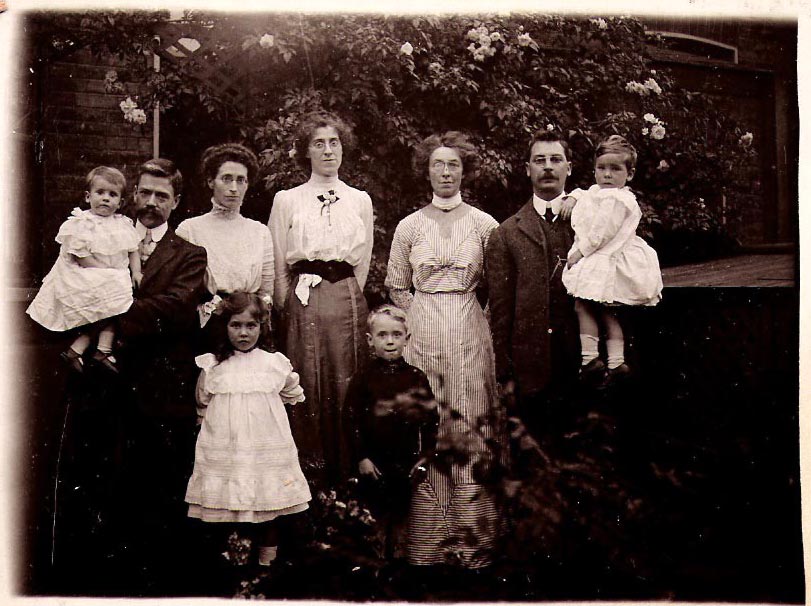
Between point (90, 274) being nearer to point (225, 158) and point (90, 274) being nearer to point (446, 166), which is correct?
point (225, 158)

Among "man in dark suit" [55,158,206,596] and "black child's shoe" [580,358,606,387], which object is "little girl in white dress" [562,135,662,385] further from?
"man in dark suit" [55,158,206,596]

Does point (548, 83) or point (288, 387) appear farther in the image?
point (548, 83)

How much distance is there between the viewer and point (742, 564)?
418 cm

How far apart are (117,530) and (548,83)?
293cm

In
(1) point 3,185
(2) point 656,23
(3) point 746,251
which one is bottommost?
(3) point 746,251

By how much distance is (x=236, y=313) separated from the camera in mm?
4074

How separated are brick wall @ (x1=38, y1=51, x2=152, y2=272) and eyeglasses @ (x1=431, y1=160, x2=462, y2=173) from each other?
4.39 ft

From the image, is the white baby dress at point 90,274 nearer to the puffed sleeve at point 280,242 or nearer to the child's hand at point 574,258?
the puffed sleeve at point 280,242

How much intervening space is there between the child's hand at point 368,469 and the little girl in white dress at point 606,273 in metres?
1.05

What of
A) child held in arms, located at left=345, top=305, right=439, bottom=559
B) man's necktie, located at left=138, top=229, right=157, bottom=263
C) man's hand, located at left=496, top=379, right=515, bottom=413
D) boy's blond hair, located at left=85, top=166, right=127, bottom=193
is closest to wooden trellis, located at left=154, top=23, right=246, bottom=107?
boy's blond hair, located at left=85, top=166, right=127, bottom=193

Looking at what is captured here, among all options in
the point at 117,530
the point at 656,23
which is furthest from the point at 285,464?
the point at 656,23

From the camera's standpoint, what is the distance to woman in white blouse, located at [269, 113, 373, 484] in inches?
161

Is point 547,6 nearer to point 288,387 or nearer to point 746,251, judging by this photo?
point 746,251

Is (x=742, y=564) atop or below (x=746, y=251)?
below
